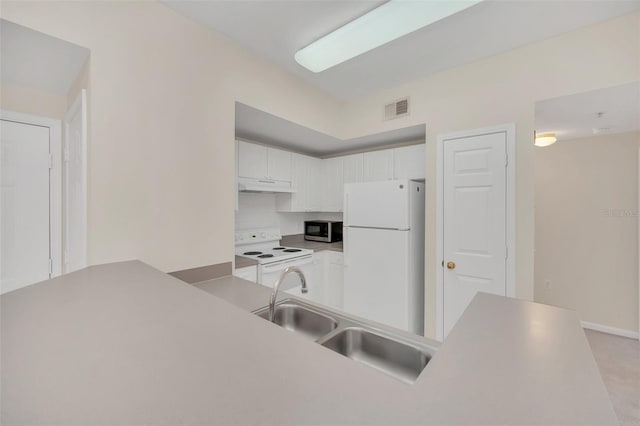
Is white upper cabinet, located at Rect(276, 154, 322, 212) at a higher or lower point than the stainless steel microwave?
higher

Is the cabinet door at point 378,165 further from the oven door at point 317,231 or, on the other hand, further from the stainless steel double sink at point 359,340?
the stainless steel double sink at point 359,340

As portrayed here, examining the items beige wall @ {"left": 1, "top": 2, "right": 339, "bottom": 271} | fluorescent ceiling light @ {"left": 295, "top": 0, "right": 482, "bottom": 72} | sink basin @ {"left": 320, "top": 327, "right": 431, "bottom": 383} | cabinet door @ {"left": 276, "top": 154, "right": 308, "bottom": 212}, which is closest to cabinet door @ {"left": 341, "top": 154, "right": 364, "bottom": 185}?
cabinet door @ {"left": 276, "top": 154, "right": 308, "bottom": 212}

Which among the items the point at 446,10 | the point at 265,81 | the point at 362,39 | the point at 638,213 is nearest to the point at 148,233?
the point at 265,81

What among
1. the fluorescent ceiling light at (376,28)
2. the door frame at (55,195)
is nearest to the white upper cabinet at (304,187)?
the fluorescent ceiling light at (376,28)

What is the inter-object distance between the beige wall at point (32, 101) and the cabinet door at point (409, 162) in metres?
2.95

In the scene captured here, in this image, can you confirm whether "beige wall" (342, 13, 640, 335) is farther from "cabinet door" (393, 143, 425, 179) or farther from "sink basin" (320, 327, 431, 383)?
"sink basin" (320, 327, 431, 383)

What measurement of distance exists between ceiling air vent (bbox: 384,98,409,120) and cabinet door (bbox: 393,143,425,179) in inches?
19.8

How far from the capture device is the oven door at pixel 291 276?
2.40 m

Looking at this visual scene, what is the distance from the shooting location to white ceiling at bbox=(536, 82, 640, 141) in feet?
5.89

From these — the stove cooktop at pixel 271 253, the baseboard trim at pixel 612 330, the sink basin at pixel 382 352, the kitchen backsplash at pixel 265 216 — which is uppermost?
the kitchen backsplash at pixel 265 216

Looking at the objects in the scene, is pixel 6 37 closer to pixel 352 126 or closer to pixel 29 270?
pixel 29 270

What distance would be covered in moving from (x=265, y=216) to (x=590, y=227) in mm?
3953

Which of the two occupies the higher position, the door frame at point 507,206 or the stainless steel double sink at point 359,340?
the door frame at point 507,206

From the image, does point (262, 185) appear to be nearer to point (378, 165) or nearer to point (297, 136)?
point (297, 136)
